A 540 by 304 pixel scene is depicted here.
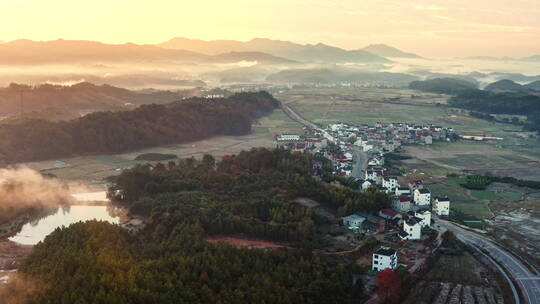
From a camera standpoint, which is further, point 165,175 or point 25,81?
point 25,81

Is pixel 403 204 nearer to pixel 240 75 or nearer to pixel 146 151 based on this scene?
pixel 146 151

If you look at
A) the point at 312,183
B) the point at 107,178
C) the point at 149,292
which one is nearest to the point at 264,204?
the point at 312,183

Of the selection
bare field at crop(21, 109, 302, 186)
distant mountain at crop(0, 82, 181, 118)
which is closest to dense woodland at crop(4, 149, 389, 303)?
bare field at crop(21, 109, 302, 186)

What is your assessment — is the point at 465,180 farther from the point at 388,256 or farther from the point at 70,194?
the point at 70,194

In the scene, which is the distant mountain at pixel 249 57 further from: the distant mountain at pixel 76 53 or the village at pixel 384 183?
the village at pixel 384 183

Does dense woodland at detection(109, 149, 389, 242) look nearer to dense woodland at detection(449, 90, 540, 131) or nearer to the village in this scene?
the village

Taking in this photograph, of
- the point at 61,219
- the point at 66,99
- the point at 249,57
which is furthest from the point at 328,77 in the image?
the point at 61,219
